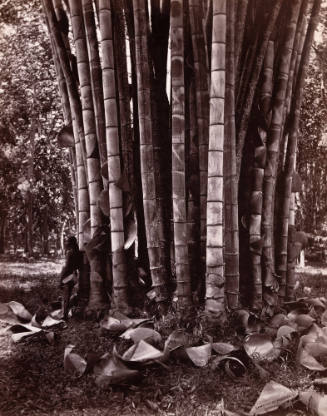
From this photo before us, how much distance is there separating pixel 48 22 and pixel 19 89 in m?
1.34

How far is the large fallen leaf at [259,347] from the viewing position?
94.7 inches

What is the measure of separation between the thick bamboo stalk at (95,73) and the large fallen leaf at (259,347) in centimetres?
142

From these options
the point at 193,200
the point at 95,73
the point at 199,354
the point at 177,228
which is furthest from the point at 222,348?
the point at 95,73

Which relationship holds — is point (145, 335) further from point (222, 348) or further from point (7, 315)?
point (7, 315)

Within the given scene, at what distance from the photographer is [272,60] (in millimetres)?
3133

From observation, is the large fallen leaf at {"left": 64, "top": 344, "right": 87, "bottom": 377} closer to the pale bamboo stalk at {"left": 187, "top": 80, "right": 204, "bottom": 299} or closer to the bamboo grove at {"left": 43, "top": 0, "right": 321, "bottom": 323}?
the bamboo grove at {"left": 43, "top": 0, "right": 321, "bottom": 323}

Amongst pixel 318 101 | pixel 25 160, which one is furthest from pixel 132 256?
pixel 25 160

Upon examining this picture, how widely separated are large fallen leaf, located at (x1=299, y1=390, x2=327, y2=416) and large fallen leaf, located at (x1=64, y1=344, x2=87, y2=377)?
3.45 feet

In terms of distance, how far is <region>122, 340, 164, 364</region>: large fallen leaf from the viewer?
7.37 ft

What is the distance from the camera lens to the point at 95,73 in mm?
3033

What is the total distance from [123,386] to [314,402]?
0.86 metres

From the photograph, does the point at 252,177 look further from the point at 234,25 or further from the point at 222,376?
the point at 222,376

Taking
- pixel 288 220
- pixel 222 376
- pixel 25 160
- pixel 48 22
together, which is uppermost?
pixel 48 22

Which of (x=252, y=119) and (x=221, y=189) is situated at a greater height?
(x=252, y=119)
